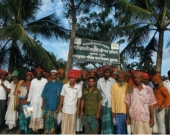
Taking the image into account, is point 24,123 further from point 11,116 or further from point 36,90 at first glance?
point 36,90

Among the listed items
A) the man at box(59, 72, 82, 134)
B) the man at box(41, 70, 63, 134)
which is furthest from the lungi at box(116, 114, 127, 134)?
the man at box(41, 70, 63, 134)

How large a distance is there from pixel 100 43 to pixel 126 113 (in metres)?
3.16

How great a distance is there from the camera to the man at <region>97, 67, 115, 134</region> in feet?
17.9

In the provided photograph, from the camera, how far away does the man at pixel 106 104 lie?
17.9 feet

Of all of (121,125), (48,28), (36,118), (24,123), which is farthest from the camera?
(48,28)

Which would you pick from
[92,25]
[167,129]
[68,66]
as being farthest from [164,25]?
[167,129]

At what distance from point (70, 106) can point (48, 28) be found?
19.3ft

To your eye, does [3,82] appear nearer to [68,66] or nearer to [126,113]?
[68,66]

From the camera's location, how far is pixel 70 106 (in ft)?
17.1

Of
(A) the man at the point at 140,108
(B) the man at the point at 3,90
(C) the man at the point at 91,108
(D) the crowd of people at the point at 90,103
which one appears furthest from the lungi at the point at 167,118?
(B) the man at the point at 3,90

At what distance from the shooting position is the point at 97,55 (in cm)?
738

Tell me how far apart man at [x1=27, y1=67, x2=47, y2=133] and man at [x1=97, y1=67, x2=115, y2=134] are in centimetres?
140

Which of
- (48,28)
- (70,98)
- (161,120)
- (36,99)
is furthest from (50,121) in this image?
(48,28)

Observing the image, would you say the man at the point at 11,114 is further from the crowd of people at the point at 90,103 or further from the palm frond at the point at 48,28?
the palm frond at the point at 48,28
